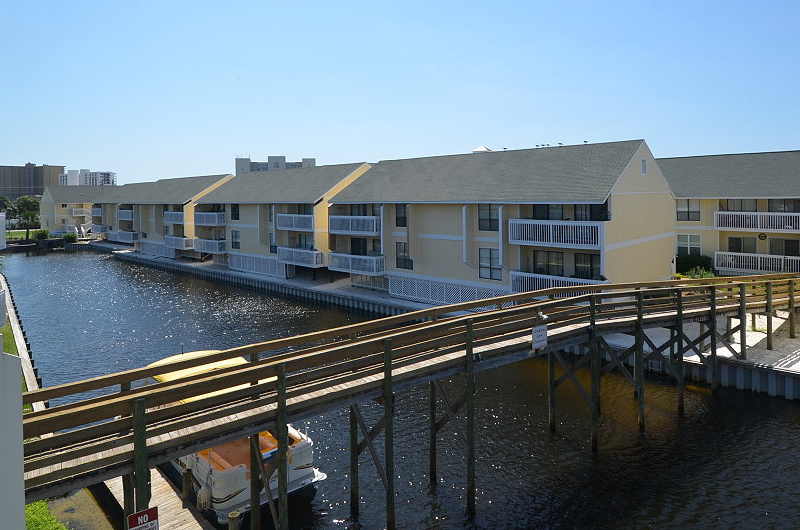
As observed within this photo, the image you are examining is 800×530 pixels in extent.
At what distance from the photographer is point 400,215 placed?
43438 millimetres

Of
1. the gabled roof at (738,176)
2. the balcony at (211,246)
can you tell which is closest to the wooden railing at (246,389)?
the gabled roof at (738,176)

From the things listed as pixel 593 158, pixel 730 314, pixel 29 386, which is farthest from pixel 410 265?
pixel 29 386

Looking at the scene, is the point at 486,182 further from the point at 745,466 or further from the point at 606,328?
the point at 745,466

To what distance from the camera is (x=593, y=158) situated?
34.0 meters

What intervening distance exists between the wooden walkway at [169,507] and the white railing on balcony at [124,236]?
2887 inches

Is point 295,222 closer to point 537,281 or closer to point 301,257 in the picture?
point 301,257

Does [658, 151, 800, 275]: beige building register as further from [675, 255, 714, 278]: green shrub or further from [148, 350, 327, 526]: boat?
[148, 350, 327, 526]: boat

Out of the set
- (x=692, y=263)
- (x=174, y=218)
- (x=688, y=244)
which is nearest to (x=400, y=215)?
(x=692, y=263)

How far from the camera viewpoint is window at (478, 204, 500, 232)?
121 feet

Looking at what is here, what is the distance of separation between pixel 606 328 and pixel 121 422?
1620 cm

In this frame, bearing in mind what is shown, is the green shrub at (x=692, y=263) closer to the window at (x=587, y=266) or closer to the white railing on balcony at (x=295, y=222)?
the window at (x=587, y=266)

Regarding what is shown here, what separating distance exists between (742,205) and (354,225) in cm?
2700

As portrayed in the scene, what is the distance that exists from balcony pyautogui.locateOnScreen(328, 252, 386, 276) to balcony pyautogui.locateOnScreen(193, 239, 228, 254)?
64.5ft

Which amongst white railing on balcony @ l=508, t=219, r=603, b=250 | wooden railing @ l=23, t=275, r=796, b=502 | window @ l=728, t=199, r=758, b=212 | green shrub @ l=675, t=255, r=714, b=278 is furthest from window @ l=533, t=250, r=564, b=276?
window @ l=728, t=199, r=758, b=212
